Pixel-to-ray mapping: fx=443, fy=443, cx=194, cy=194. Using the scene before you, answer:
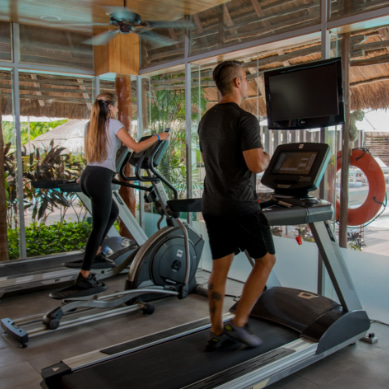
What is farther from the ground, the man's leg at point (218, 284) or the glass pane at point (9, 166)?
the glass pane at point (9, 166)

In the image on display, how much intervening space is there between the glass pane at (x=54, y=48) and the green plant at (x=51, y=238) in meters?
2.04

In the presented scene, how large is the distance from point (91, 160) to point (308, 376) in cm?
216

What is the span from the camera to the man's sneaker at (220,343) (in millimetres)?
2621

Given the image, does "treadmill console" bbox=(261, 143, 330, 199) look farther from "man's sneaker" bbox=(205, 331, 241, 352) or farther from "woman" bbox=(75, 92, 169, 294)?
"woman" bbox=(75, 92, 169, 294)

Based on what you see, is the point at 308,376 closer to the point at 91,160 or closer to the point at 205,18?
the point at 91,160

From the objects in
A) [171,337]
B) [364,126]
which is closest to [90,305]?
[171,337]

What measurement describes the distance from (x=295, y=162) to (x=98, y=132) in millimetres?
1551

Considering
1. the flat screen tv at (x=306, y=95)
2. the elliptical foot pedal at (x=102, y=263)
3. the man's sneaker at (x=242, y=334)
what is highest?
the flat screen tv at (x=306, y=95)

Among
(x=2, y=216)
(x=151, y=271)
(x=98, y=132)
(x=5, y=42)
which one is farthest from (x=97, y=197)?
(x=5, y=42)

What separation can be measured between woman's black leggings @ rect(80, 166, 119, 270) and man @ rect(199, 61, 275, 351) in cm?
116

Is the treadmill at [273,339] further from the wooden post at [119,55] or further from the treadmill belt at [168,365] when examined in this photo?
the wooden post at [119,55]

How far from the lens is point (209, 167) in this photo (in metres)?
2.53

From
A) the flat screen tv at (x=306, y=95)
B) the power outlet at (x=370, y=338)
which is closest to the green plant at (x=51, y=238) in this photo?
the flat screen tv at (x=306, y=95)

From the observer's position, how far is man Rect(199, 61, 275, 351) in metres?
2.39
